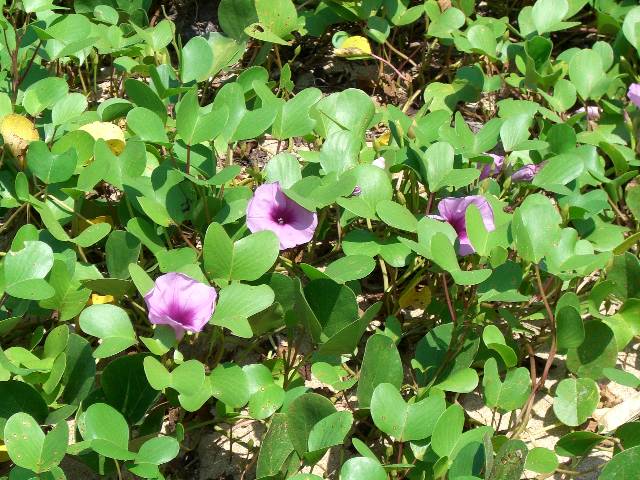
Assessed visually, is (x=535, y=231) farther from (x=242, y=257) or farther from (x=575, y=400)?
(x=242, y=257)

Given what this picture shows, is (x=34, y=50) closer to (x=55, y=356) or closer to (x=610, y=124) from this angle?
(x=55, y=356)

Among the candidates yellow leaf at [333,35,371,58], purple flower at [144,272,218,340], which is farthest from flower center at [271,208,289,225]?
yellow leaf at [333,35,371,58]

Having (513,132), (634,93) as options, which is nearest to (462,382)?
(513,132)

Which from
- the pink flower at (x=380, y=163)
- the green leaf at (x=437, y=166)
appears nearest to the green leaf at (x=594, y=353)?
the green leaf at (x=437, y=166)

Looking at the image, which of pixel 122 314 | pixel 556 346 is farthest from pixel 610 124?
pixel 122 314

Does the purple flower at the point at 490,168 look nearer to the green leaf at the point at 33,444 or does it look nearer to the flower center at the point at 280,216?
the flower center at the point at 280,216
